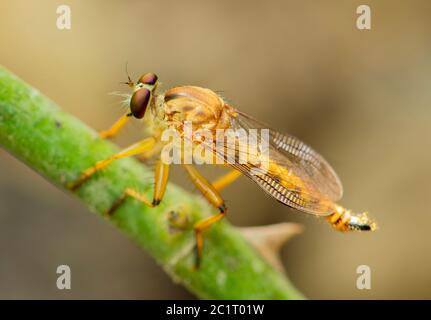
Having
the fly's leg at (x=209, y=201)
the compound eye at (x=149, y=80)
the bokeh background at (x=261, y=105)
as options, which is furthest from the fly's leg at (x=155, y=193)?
the bokeh background at (x=261, y=105)

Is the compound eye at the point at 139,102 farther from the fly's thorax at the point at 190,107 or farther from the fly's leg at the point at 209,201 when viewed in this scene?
the fly's leg at the point at 209,201

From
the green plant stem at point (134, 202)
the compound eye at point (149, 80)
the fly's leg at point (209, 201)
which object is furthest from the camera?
the compound eye at point (149, 80)

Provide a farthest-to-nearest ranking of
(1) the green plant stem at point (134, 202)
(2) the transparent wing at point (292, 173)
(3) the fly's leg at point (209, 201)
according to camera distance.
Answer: (2) the transparent wing at point (292, 173) → (3) the fly's leg at point (209, 201) → (1) the green plant stem at point (134, 202)

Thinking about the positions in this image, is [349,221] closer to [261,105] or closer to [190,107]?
[190,107]

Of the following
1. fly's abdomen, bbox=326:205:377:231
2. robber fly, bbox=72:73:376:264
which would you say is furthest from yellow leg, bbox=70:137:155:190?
fly's abdomen, bbox=326:205:377:231

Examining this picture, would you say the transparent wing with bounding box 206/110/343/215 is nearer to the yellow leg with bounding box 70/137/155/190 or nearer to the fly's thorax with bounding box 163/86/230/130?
the fly's thorax with bounding box 163/86/230/130

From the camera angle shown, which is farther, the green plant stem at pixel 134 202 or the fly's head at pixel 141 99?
the fly's head at pixel 141 99

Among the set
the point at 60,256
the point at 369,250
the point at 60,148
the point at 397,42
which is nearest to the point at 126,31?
the point at 60,256
